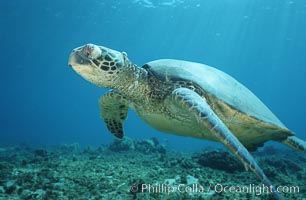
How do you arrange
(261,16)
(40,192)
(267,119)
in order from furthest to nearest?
(261,16) < (267,119) < (40,192)

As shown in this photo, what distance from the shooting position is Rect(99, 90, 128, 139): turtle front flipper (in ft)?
18.3

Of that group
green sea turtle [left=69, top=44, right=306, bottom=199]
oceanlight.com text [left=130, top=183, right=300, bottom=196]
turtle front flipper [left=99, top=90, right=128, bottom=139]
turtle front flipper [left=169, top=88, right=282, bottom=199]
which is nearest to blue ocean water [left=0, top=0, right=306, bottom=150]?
turtle front flipper [left=99, top=90, right=128, bottom=139]

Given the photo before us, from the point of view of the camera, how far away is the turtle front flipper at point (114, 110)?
557cm

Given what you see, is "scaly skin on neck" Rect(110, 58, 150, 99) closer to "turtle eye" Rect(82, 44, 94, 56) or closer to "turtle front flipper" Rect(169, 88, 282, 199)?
"turtle eye" Rect(82, 44, 94, 56)

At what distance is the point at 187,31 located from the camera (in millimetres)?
46656

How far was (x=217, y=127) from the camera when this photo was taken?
143 inches

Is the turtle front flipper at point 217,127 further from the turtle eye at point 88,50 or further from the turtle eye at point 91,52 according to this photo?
the turtle eye at point 88,50

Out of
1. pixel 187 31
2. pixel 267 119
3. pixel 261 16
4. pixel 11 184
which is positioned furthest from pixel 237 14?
pixel 11 184

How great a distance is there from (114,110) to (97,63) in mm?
2220

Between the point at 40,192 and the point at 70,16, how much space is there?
3144 centimetres

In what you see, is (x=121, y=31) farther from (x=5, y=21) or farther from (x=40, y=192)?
(x=40, y=192)

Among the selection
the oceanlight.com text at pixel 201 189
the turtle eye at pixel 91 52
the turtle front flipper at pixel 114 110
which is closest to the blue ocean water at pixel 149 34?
the turtle front flipper at pixel 114 110

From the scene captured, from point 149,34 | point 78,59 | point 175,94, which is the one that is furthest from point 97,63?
point 149,34

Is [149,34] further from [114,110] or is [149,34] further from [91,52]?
[91,52]
